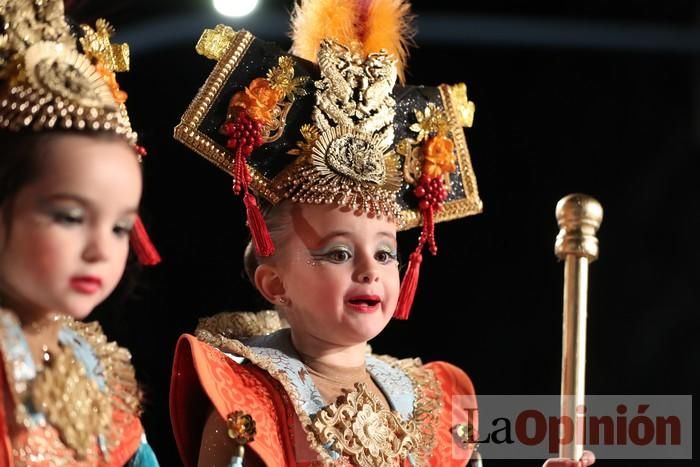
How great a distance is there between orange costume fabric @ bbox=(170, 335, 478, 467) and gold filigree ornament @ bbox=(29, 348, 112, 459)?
0.45 meters

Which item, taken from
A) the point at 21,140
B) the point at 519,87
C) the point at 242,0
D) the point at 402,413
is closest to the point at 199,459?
the point at 402,413

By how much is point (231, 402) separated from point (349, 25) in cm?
95

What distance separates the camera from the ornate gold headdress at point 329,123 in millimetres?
2555

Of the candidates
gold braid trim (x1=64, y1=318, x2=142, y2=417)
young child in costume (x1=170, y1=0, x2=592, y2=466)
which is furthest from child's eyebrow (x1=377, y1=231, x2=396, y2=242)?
gold braid trim (x1=64, y1=318, x2=142, y2=417)

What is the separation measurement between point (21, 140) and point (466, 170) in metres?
1.30

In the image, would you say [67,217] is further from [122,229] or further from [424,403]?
[424,403]

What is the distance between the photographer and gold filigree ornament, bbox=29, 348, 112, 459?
6.07 feet

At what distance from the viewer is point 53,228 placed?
5.92ft

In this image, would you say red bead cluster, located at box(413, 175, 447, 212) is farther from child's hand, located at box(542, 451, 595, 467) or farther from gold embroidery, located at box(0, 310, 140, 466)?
gold embroidery, located at box(0, 310, 140, 466)

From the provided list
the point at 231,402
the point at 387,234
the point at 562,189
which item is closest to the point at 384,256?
the point at 387,234

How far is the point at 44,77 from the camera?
6.15ft

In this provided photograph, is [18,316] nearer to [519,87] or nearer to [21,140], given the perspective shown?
[21,140]

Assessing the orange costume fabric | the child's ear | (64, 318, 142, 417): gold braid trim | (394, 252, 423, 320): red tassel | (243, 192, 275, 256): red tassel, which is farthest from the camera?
(394, 252, 423, 320): red tassel

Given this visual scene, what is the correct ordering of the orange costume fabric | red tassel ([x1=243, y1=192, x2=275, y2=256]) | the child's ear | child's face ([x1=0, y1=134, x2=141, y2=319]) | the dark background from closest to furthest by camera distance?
child's face ([x1=0, y1=134, x2=141, y2=319]) < the orange costume fabric < red tassel ([x1=243, y1=192, x2=275, y2=256]) < the child's ear < the dark background
